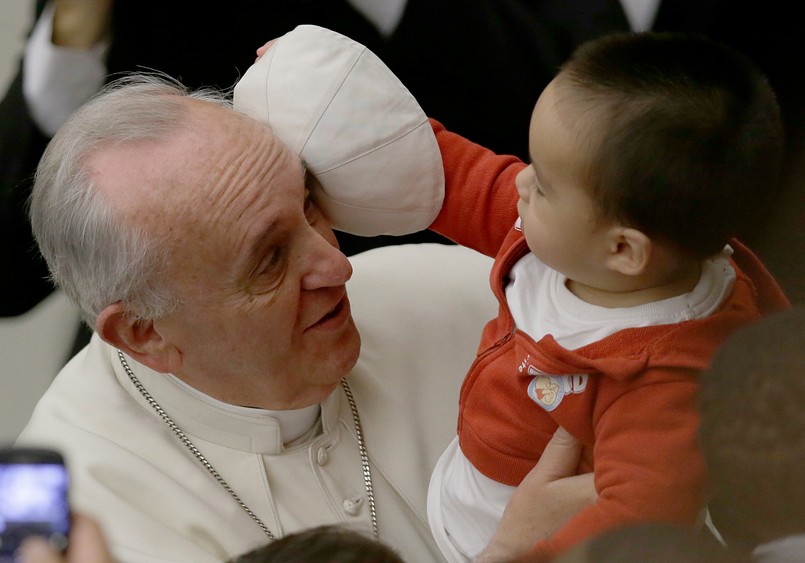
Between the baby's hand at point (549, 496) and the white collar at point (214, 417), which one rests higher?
the baby's hand at point (549, 496)

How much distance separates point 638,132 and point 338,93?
664mm

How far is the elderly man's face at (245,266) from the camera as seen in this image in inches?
66.9

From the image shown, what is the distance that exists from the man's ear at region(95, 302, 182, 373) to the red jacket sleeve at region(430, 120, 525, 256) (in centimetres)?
57

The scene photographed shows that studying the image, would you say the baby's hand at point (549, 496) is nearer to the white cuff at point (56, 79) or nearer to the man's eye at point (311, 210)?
the man's eye at point (311, 210)

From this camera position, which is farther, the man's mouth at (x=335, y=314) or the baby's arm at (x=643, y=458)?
the man's mouth at (x=335, y=314)

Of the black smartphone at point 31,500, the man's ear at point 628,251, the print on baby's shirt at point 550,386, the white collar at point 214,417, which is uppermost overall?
the man's ear at point 628,251

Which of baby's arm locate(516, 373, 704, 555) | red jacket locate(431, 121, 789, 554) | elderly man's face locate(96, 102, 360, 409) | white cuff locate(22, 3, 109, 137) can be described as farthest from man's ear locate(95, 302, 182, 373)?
baby's arm locate(516, 373, 704, 555)

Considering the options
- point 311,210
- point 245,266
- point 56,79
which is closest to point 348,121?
point 311,210

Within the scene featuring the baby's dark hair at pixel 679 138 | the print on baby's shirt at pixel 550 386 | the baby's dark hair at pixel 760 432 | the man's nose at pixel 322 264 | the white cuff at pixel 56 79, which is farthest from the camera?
the white cuff at pixel 56 79

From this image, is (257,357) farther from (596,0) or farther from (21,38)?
(596,0)

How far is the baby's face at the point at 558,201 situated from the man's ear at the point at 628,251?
0.02 meters

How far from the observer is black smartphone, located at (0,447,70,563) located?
103 centimetres

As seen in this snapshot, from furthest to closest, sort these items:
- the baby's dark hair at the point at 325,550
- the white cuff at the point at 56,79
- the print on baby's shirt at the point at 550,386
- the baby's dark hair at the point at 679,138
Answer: the white cuff at the point at 56,79, the print on baby's shirt at the point at 550,386, the baby's dark hair at the point at 679,138, the baby's dark hair at the point at 325,550

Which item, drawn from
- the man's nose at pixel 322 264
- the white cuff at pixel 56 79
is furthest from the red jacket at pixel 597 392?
the white cuff at pixel 56 79
